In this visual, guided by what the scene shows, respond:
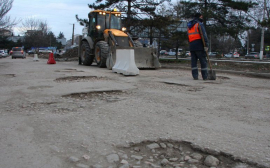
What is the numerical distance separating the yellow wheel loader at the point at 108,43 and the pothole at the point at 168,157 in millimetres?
9518

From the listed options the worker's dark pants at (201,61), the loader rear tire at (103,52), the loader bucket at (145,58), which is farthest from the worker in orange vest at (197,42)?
the loader rear tire at (103,52)

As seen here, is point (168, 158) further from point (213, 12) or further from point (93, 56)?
point (213, 12)

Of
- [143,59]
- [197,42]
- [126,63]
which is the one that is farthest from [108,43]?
[197,42]

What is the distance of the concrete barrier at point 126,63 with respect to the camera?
9953mm

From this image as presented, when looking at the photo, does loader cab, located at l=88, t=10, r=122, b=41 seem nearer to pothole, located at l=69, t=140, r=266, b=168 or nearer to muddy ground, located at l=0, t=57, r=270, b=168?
muddy ground, located at l=0, t=57, r=270, b=168

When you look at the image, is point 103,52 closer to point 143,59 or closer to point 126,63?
point 143,59

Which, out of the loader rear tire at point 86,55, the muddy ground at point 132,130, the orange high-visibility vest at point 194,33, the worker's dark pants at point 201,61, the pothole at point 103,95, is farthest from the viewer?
the loader rear tire at point 86,55

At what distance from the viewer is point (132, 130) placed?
3.46 metres

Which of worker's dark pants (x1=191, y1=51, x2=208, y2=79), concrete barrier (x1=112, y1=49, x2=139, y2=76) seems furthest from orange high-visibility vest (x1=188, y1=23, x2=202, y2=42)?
concrete barrier (x1=112, y1=49, x2=139, y2=76)

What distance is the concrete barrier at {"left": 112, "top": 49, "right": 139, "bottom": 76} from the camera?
392 inches

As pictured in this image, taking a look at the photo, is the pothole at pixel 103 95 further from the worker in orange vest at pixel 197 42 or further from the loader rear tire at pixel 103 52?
the loader rear tire at pixel 103 52

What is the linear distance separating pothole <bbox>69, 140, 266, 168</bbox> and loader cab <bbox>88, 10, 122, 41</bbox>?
12790mm

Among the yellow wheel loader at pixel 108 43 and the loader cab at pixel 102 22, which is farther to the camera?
A: the loader cab at pixel 102 22

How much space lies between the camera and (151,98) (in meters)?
5.59
